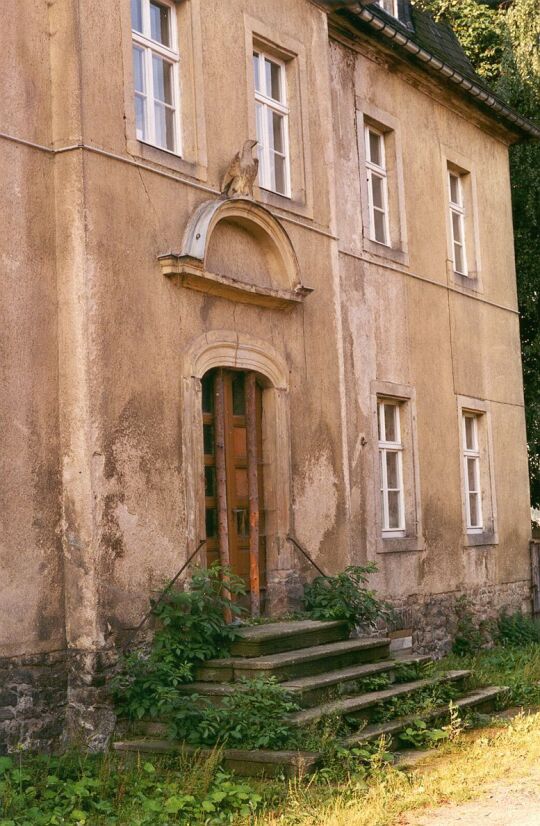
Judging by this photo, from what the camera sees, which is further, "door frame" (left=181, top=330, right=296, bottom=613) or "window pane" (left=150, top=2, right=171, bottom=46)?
"door frame" (left=181, top=330, right=296, bottom=613)

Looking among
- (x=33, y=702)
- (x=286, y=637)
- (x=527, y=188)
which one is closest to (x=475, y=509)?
(x=527, y=188)

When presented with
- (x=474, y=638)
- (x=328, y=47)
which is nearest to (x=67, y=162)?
(x=328, y=47)

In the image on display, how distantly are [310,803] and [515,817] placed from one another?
4.03 feet

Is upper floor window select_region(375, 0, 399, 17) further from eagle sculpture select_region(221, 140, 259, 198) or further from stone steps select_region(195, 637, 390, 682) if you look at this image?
stone steps select_region(195, 637, 390, 682)

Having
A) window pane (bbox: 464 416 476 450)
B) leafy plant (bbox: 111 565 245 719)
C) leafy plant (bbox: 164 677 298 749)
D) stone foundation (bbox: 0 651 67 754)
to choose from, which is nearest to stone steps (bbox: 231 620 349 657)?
leafy plant (bbox: 111 565 245 719)

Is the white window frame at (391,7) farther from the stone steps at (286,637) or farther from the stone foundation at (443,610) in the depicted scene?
the stone steps at (286,637)

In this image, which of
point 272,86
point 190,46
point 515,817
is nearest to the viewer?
point 515,817

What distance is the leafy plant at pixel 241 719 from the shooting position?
810 cm

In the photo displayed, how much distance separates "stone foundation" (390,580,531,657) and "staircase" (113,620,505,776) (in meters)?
2.71

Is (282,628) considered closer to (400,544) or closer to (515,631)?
(400,544)

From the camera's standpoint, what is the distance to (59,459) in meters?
8.88

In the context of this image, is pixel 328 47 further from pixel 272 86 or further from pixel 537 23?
pixel 537 23

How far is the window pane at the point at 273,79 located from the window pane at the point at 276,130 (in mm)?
205

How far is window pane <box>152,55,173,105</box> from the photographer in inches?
399
